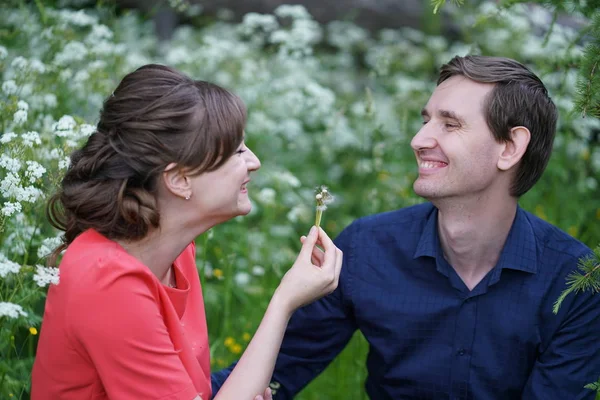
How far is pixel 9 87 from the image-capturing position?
249cm

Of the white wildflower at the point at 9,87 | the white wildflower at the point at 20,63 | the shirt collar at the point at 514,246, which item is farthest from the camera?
the white wildflower at the point at 20,63

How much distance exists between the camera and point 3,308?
1.67 m

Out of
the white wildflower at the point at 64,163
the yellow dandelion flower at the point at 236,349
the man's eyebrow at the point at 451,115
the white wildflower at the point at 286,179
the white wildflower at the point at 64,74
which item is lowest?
the yellow dandelion flower at the point at 236,349

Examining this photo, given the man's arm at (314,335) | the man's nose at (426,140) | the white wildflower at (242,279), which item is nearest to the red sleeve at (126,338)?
the man's arm at (314,335)

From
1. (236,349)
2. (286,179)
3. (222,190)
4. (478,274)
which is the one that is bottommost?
(236,349)

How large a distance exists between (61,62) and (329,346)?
1.52 metres

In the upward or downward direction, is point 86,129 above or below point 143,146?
below

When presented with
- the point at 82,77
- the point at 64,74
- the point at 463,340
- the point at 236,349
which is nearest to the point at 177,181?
the point at 463,340

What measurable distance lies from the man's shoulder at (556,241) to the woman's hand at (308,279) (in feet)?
2.11

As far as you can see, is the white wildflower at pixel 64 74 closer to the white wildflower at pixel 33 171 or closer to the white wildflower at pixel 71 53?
the white wildflower at pixel 71 53

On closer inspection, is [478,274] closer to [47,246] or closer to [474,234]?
[474,234]

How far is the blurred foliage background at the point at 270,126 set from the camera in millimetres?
2213

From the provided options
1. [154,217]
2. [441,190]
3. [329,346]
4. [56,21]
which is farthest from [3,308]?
[56,21]

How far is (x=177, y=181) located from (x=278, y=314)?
0.39 meters
